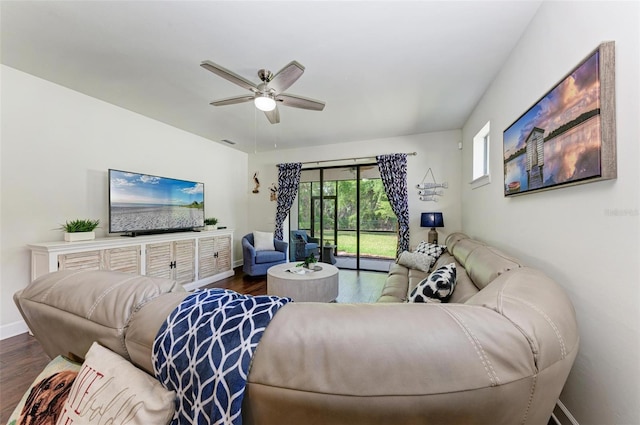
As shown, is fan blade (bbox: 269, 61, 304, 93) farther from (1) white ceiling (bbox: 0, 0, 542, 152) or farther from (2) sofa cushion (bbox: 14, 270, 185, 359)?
(2) sofa cushion (bbox: 14, 270, 185, 359)

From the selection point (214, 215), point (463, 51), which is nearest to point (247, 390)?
point (463, 51)

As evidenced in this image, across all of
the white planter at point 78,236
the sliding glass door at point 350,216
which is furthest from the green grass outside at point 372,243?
the white planter at point 78,236

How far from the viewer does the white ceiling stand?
169 cm

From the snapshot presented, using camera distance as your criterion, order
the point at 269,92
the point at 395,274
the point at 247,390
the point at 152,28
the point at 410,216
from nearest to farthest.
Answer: the point at 247,390 < the point at 152,28 < the point at 269,92 < the point at 395,274 < the point at 410,216

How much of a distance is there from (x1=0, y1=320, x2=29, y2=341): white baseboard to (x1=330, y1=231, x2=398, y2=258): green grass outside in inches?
179

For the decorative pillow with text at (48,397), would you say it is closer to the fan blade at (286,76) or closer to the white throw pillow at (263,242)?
the fan blade at (286,76)

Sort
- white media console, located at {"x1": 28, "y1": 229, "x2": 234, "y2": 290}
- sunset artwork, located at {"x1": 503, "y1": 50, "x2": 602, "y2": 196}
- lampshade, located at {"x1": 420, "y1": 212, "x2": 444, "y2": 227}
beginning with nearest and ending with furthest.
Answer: sunset artwork, located at {"x1": 503, "y1": 50, "x2": 602, "y2": 196} → white media console, located at {"x1": 28, "y1": 229, "x2": 234, "y2": 290} → lampshade, located at {"x1": 420, "y1": 212, "x2": 444, "y2": 227}

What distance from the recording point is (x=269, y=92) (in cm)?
223

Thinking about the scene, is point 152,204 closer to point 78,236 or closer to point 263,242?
point 78,236

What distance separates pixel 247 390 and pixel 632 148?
167cm

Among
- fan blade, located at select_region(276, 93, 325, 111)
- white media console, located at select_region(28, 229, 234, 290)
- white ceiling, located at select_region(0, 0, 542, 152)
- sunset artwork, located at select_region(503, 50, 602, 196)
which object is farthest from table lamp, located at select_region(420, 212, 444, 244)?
white media console, located at select_region(28, 229, 234, 290)

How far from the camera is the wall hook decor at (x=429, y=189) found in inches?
166

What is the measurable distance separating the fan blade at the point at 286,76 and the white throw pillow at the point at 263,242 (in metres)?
3.25

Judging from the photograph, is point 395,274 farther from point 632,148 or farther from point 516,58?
point 516,58
